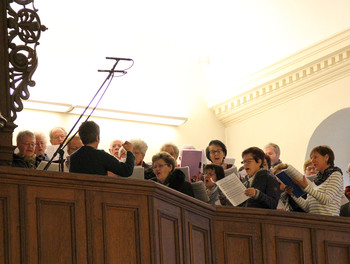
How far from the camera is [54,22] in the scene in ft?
48.1

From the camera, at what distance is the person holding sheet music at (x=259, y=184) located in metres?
9.06

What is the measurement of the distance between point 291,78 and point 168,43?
86.4 inches

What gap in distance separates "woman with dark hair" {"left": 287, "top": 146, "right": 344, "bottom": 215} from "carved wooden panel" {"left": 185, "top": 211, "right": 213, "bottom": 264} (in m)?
1.15

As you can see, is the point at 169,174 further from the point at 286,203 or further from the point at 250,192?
the point at 286,203

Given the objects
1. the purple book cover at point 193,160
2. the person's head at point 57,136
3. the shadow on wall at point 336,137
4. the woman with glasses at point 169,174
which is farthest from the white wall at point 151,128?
the woman with glasses at point 169,174

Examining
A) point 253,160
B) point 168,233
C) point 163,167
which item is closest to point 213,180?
point 253,160

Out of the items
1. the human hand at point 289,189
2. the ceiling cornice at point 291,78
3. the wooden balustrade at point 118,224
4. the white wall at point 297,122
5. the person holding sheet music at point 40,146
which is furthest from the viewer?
the white wall at point 297,122

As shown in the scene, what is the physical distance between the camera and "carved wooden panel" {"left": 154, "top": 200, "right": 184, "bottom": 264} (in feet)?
26.3

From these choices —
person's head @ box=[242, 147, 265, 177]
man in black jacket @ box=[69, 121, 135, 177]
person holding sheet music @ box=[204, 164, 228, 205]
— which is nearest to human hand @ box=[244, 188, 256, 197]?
person's head @ box=[242, 147, 265, 177]

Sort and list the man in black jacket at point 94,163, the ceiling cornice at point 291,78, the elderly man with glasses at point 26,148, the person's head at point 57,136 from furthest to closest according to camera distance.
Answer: the ceiling cornice at point 291,78 → the person's head at point 57,136 → the elderly man with glasses at point 26,148 → the man in black jacket at point 94,163

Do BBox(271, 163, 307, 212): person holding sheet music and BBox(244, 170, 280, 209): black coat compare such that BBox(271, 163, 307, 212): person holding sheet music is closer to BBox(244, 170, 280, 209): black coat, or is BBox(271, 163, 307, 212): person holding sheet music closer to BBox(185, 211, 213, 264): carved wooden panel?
BBox(244, 170, 280, 209): black coat

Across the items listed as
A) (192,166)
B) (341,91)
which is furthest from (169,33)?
(192,166)

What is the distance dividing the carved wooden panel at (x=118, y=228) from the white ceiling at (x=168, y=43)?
672 centimetres

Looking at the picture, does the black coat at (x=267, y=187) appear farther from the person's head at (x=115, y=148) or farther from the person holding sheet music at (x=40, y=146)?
the person's head at (x=115, y=148)
